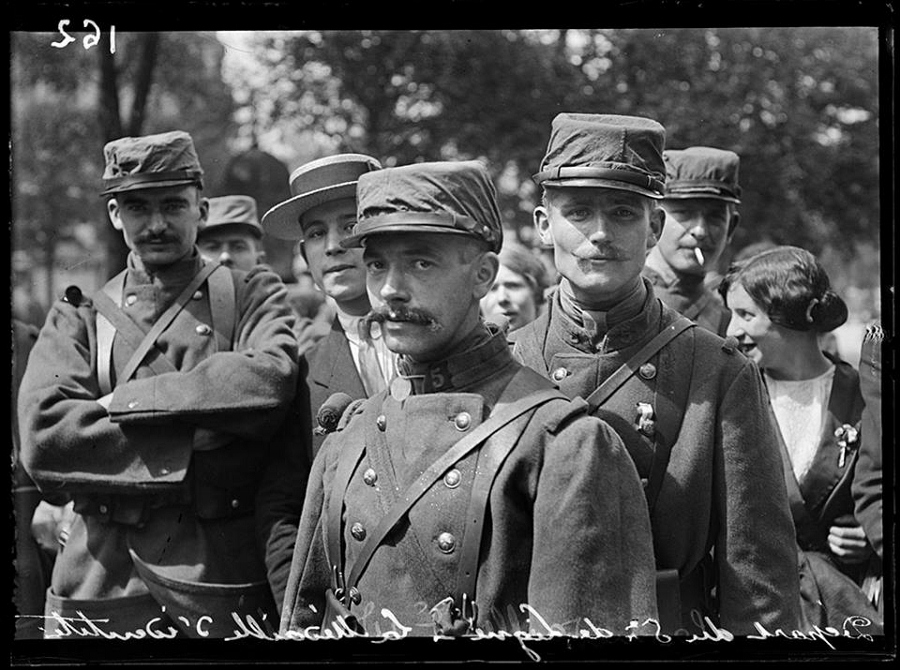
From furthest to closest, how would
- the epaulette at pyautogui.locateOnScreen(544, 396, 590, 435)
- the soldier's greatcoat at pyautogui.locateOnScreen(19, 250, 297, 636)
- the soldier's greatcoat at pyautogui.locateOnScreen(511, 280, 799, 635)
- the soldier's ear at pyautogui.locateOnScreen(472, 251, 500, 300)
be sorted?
1. the soldier's greatcoat at pyautogui.locateOnScreen(19, 250, 297, 636)
2. the soldier's greatcoat at pyautogui.locateOnScreen(511, 280, 799, 635)
3. the soldier's ear at pyautogui.locateOnScreen(472, 251, 500, 300)
4. the epaulette at pyautogui.locateOnScreen(544, 396, 590, 435)

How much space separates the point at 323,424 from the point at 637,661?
4.24ft

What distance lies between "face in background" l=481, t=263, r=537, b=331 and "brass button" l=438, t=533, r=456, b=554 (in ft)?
10.5

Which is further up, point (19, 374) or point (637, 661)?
point (19, 374)

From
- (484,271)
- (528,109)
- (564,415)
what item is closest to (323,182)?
(484,271)

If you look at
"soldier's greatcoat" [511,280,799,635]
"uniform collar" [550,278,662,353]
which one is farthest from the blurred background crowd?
"soldier's greatcoat" [511,280,799,635]

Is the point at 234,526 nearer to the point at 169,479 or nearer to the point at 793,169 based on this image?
the point at 169,479

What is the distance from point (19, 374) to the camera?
530cm

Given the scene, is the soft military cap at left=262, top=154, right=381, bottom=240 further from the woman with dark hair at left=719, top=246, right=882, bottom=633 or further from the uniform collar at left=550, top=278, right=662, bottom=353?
the woman with dark hair at left=719, top=246, right=882, bottom=633

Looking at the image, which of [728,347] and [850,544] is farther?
[850,544]

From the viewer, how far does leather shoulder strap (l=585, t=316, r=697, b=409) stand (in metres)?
3.86

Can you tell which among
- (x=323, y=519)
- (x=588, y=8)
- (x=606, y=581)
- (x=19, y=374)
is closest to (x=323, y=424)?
(x=323, y=519)

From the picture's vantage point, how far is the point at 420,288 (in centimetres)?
351

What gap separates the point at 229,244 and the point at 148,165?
7.21ft

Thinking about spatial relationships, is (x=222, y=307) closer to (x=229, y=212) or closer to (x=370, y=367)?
(x=370, y=367)
